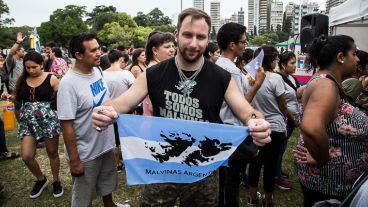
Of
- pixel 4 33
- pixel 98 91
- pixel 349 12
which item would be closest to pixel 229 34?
pixel 98 91

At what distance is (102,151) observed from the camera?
9.99 ft

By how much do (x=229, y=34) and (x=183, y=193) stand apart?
190cm

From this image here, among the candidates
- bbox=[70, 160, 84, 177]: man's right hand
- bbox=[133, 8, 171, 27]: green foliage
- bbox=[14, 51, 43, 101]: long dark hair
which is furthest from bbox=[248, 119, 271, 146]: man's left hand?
bbox=[133, 8, 171, 27]: green foliage

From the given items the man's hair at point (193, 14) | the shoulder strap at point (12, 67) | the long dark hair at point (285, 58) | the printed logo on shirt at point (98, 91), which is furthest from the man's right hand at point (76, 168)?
the shoulder strap at point (12, 67)

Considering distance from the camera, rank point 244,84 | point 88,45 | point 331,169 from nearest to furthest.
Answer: point 331,169 → point 88,45 → point 244,84

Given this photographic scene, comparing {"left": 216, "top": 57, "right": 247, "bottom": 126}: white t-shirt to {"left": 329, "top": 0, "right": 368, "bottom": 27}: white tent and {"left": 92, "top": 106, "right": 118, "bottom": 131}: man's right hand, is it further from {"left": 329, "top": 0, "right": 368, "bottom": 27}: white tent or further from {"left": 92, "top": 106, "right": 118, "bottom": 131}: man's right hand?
{"left": 329, "top": 0, "right": 368, "bottom": 27}: white tent

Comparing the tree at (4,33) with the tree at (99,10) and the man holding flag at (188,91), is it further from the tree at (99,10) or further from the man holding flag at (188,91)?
the man holding flag at (188,91)

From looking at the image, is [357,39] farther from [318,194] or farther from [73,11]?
[73,11]

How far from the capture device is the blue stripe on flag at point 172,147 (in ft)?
6.57

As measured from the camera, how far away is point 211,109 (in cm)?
207

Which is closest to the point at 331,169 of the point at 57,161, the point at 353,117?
the point at 353,117

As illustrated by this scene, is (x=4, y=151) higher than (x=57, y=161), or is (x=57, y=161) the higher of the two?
(x=57, y=161)

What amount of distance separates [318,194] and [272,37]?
9122 centimetres

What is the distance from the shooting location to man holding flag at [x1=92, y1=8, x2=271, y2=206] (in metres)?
2.04
